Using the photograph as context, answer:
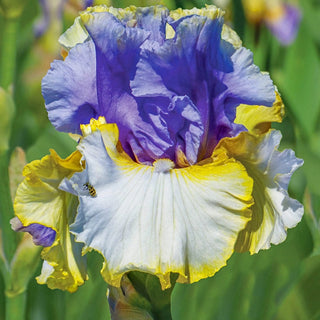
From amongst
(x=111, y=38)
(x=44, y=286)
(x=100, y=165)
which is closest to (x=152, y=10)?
(x=111, y=38)

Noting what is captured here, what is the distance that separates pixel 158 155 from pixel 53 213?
4.7 inches

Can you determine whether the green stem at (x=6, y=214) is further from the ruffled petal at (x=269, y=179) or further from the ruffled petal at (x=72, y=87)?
the ruffled petal at (x=269, y=179)

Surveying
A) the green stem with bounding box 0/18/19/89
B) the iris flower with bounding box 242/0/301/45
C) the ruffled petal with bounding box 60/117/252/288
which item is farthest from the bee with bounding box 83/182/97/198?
the iris flower with bounding box 242/0/301/45

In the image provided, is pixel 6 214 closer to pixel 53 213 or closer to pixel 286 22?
pixel 53 213

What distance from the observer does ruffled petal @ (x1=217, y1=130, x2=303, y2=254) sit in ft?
1.77

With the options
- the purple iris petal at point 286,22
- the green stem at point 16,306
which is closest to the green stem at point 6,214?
the green stem at point 16,306

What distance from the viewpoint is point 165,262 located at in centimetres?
50

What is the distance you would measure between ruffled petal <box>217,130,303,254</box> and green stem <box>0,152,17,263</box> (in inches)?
15.7

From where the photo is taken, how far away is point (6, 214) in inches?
33.4

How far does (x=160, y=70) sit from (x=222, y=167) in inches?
4.5

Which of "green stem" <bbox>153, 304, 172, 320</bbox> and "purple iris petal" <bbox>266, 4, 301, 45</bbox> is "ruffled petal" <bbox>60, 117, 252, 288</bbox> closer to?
"green stem" <bbox>153, 304, 172, 320</bbox>

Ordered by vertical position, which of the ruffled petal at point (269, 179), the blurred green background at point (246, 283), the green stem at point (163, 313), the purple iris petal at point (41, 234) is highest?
the ruffled petal at point (269, 179)

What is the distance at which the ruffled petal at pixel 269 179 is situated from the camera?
1.77 feet

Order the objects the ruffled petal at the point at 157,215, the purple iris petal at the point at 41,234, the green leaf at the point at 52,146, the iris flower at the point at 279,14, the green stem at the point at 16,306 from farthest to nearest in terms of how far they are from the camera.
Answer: the iris flower at the point at 279,14, the green leaf at the point at 52,146, the green stem at the point at 16,306, the purple iris petal at the point at 41,234, the ruffled petal at the point at 157,215
